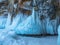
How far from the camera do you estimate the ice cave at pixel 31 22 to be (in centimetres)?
240

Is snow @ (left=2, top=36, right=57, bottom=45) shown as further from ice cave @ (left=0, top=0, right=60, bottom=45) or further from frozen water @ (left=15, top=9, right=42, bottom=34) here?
frozen water @ (left=15, top=9, right=42, bottom=34)

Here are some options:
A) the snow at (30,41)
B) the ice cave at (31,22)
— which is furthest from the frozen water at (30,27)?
the snow at (30,41)

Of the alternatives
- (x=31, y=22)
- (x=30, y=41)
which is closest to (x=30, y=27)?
(x=31, y=22)

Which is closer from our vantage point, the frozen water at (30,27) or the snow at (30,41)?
the snow at (30,41)

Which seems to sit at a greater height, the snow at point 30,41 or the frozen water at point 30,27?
the frozen water at point 30,27

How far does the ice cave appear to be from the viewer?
2405mm

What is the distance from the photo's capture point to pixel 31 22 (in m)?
2.52

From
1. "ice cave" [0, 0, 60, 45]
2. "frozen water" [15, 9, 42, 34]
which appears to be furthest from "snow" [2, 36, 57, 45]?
"frozen water" [15, 9, 42, 34]

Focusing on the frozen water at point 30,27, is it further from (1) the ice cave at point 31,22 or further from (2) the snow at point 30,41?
(2) the snow at point 30,41

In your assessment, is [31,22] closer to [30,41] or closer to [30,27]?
[30,27]

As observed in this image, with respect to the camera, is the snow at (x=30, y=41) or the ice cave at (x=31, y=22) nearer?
the snow at (x=30, y=41)

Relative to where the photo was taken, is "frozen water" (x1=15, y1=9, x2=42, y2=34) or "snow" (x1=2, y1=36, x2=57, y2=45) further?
"frozen water" (x1=15, y1=9, x2=42, y2=34)

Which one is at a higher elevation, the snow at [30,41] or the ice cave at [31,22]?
the ice cave at [31,22]

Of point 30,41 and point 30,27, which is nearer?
point 30,41
